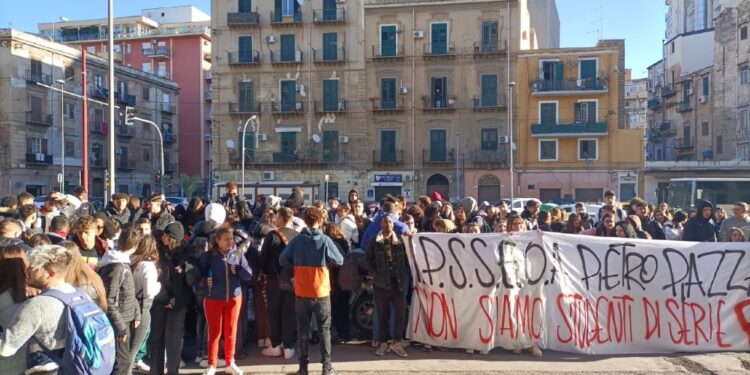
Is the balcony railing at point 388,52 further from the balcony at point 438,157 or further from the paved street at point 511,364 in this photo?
the paved street at point 511,364

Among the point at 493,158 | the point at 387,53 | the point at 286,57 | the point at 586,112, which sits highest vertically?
the point at 387,53

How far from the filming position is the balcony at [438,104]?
128 feet

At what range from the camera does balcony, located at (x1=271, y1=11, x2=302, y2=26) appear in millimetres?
40125

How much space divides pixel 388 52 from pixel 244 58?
963 cm

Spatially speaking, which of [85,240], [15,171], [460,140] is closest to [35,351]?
[85,240]

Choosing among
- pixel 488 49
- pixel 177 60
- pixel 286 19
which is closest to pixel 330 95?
pixel 286 19

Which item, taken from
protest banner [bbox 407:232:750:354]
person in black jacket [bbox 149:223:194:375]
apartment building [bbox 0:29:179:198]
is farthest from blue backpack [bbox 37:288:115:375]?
apartment building [bbox 0:29:179:198]

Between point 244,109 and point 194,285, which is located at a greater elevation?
point 244,109

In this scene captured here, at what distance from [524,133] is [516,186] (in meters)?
3.45

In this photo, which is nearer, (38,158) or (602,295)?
(602,295)

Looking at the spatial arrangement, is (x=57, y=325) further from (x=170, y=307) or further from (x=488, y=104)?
(x=488, y=104)

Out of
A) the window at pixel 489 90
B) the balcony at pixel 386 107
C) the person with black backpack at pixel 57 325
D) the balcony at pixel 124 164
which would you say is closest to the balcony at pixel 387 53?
the balcony at pixel 386 107

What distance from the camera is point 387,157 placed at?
1554 inches

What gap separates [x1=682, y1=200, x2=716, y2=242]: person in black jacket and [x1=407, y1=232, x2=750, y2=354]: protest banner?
2868mm
